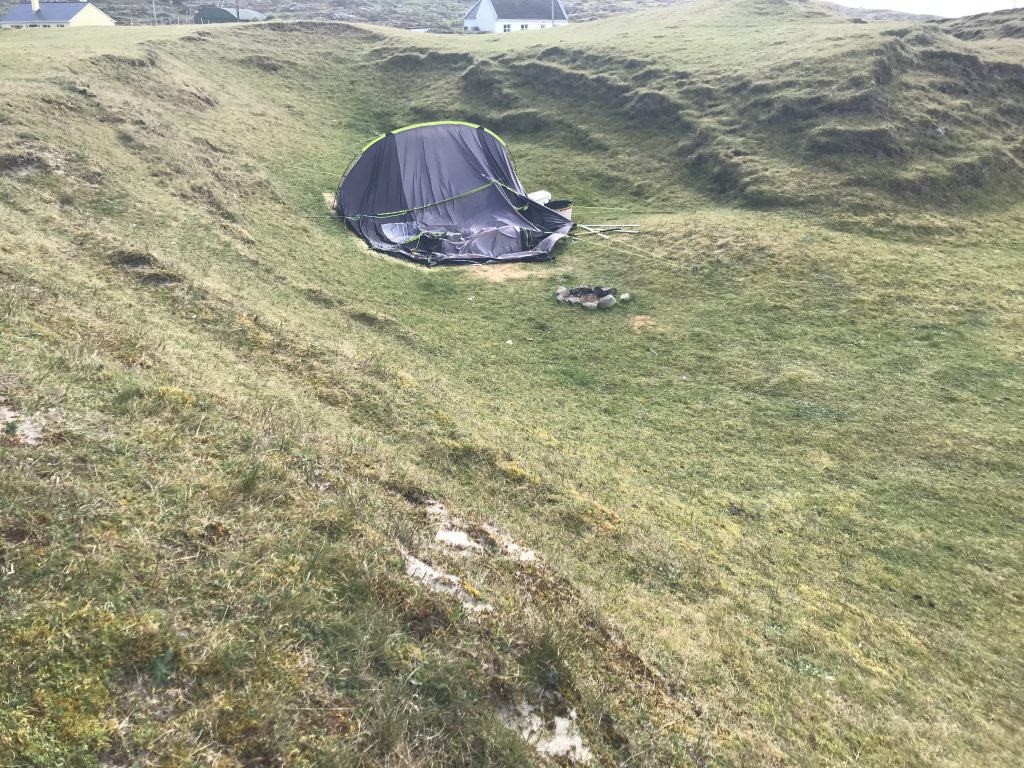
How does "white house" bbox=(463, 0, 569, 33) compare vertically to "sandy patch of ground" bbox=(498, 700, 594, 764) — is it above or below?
above

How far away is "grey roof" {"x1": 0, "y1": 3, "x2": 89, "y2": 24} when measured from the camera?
6456cm

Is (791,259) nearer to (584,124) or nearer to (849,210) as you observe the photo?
(849,210)

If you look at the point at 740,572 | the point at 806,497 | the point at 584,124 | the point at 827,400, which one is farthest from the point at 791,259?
the point at 584,124

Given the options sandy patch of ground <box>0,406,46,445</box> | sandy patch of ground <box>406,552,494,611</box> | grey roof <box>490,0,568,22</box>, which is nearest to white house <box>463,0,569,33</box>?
grey roof <box>490,0,568,22</box>

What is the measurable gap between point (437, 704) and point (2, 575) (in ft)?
10.2

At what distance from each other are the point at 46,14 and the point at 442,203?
244ft

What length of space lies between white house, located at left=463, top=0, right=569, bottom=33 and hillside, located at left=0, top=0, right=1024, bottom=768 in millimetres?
66986

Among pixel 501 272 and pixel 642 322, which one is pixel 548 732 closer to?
pixel 642 322

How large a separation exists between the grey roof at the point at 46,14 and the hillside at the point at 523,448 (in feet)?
176

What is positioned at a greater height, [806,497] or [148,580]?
[148,580]

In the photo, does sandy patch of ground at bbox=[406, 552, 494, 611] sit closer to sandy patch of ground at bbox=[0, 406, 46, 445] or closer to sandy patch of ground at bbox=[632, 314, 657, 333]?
sandy patch of ground at bbox=[0, 406, 46, 445]

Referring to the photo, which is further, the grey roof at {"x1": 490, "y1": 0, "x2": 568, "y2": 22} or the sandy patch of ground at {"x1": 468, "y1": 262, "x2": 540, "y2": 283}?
the grey roof at {"x1": 490, "y1": 0, "x2": 568, "y2": 22}

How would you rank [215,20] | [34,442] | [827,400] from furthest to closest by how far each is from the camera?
[215,20], [827,400], [34,442]

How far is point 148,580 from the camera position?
4.28m
